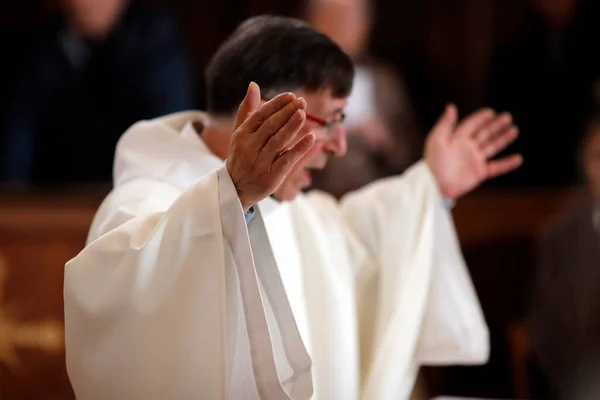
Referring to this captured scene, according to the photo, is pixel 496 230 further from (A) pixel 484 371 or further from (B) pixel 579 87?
(B) pixel 579 87

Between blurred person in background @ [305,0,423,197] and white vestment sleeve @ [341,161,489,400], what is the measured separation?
2.49 feet

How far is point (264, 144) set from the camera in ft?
3.07

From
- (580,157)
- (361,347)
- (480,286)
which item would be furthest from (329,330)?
(580,157)

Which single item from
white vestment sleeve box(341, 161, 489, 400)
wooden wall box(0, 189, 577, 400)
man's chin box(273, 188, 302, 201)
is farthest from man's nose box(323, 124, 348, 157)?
wooden wall box(0, 189, 577, 400)

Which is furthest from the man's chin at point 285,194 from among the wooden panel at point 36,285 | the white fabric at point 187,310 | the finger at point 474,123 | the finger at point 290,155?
the wooden panel at point 36,285

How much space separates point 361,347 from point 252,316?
605 millimetres

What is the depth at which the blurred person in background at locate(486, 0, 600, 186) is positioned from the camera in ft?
9.53

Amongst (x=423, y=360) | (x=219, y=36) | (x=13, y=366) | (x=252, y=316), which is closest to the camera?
A: (x=252, y=316)

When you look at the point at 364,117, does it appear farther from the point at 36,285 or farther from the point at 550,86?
the point at 36,285

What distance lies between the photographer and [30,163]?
2578 mm

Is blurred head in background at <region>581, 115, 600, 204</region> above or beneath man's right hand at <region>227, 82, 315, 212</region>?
beneath

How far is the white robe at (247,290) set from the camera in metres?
1.04

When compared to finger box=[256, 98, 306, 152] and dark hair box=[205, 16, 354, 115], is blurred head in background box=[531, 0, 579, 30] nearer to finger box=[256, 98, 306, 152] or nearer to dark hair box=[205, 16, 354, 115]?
dark hair box=[205, 16, 354, 115]

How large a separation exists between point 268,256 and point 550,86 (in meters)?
2.16
